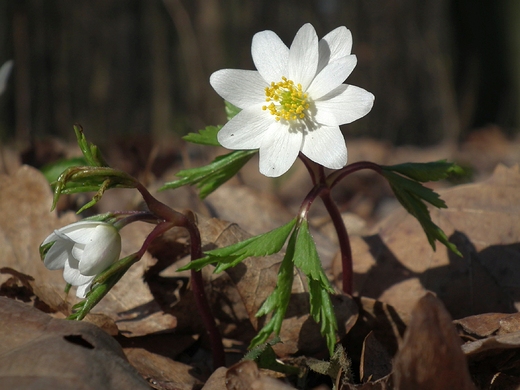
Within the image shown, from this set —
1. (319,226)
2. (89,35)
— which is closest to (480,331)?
(319,226)

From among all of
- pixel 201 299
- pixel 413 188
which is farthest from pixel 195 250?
pixel 413 188

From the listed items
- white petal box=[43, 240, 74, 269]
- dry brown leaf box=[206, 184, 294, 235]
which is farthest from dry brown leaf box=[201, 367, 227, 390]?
dry brown leaf box=[206, 184, 294, 235]

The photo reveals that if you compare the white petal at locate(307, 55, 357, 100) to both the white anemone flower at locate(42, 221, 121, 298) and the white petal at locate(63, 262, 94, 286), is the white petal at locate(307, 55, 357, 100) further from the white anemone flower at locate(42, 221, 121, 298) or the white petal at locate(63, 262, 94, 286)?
the white petal at locate(63, 262, 94, 286)

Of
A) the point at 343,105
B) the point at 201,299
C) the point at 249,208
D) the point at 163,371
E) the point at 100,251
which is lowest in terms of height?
the point at 249,208

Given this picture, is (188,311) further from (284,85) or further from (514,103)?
(514,103)

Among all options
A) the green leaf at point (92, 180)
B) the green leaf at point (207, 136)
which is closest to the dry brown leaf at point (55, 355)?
the green leaf at point (92, 180)

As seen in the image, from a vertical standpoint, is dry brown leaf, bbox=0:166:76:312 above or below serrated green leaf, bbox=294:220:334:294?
below

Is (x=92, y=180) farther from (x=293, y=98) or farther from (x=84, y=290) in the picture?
(x=293, y=98)
